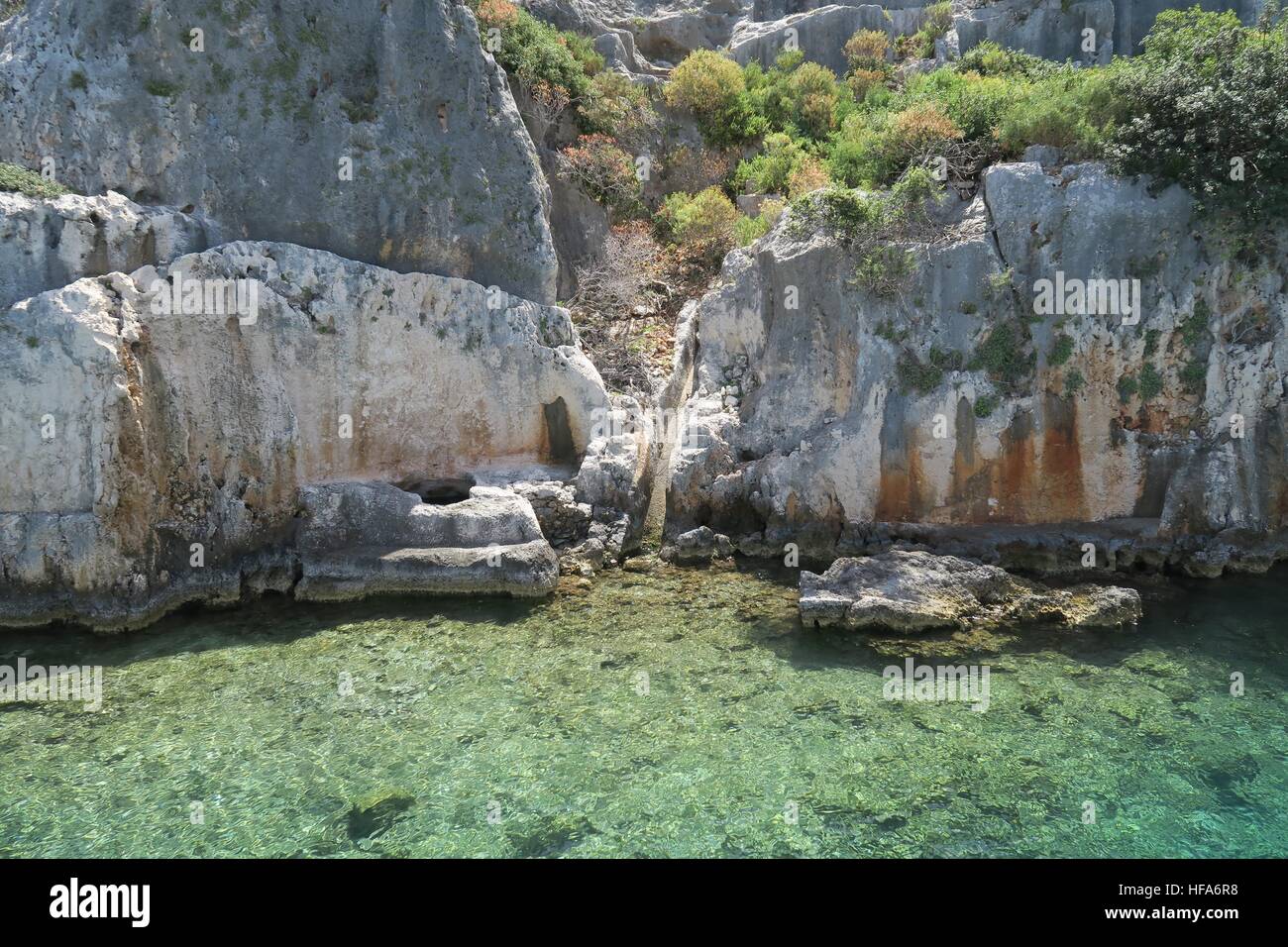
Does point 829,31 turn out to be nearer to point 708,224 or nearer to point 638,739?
point 708,224

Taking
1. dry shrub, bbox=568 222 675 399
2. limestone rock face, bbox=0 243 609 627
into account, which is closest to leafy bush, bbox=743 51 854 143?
dry shrub, bbox=568 222 675 399

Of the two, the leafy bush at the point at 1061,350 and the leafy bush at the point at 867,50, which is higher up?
the leafy bush at the point at 867,50

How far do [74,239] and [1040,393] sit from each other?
607 inches

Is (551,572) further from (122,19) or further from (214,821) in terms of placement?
(122,19)

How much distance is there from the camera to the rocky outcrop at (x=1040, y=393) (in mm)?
14039

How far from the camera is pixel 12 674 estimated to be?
10781 mm

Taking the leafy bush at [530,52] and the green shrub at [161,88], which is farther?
the leafy bush at [530,52]

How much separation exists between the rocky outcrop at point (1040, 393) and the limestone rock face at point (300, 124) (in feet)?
19.2

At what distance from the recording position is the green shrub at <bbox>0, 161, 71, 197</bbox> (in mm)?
12438

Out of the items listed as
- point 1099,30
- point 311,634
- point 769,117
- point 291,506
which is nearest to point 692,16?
point 769,117

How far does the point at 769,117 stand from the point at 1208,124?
13642 mm

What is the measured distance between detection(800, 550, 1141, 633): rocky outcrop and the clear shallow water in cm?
35

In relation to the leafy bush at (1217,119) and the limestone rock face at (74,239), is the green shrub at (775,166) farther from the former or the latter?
the limestone rock face at (74,239)

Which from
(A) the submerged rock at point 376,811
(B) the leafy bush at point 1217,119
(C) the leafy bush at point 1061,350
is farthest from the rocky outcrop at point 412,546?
(B) the leafy bush at point 1217,119
